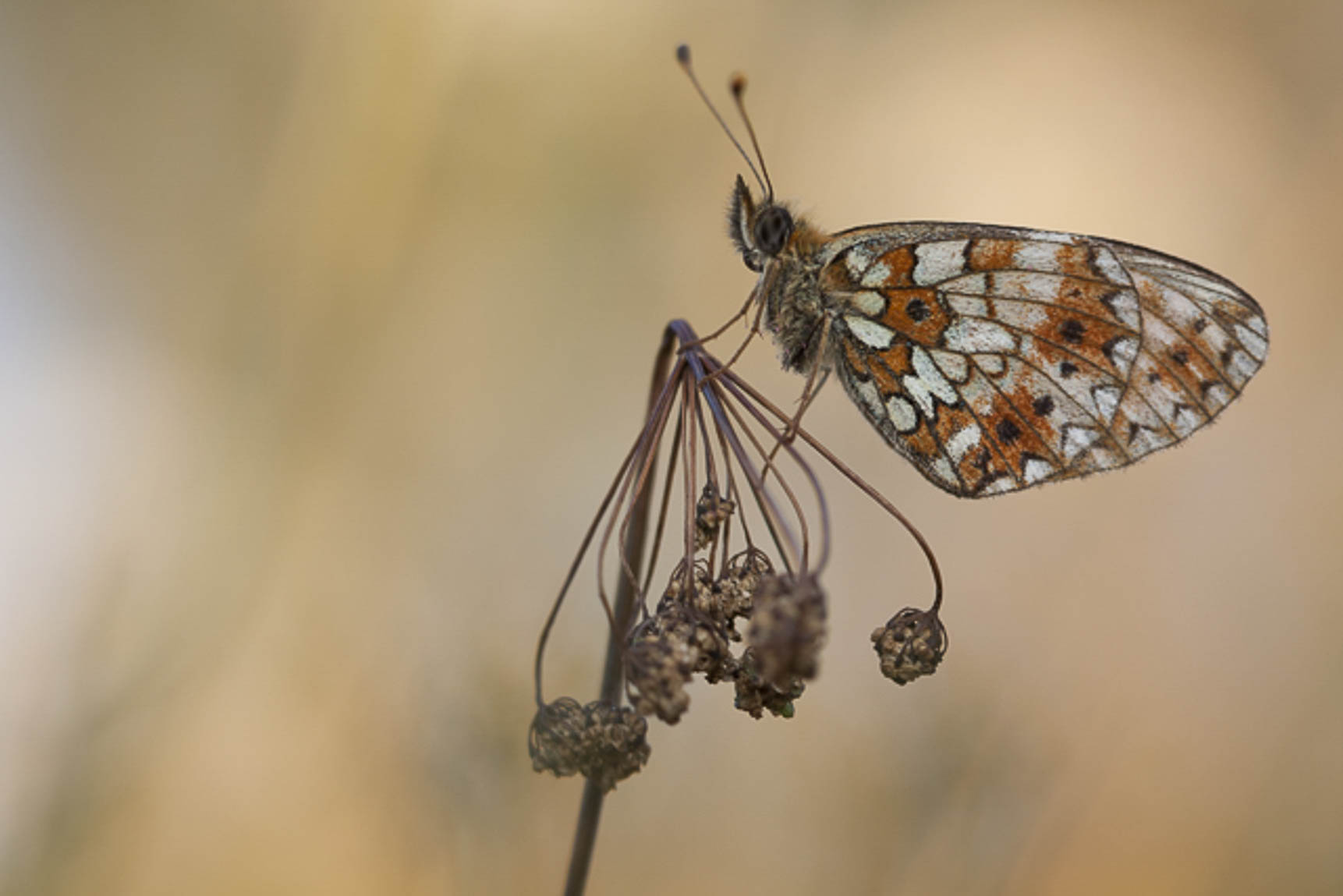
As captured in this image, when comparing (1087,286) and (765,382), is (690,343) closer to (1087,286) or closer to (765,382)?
(1087,286)

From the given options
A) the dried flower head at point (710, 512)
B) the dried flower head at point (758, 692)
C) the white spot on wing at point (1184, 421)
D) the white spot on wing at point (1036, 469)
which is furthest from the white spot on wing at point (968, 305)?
the dried flower head at point (758, 692)

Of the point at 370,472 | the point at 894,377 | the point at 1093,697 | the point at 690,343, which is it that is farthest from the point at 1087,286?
the point at 370,472

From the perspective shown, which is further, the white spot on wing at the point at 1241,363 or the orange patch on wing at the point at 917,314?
the orange patch on wing at the point at 917,314

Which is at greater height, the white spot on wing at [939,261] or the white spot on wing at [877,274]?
the white spot on wing at [939,261]

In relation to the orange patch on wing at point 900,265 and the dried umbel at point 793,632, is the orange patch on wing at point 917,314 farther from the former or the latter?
the dried umbel at point 793,632

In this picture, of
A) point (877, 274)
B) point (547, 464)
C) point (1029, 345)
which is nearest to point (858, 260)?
point (877, 274)

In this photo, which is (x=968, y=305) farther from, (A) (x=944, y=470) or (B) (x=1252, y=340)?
(B) (x=1252, y=340)

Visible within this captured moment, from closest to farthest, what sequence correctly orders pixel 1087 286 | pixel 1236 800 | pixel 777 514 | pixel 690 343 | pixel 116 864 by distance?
pixel 777 514
pixel 690 343
pixel 1087 286
pixel 116 864
pixel 1236 800
